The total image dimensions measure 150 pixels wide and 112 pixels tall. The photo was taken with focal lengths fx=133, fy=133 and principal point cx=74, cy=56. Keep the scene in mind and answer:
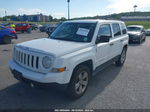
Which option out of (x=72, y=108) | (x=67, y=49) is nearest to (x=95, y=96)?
(x=72, y=108)

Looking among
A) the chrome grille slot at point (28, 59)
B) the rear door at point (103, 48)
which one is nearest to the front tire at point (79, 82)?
the rear door at point (103, 48)

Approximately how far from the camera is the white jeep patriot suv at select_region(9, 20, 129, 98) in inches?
109

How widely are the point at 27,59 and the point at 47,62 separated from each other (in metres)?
0.60

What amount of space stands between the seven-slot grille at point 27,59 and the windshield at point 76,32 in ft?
4.15

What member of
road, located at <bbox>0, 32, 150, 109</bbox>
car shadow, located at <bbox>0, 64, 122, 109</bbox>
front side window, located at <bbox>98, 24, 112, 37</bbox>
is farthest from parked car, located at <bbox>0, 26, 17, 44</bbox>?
front side window, located at <bbox>98, 24, 112, 37</bbox>

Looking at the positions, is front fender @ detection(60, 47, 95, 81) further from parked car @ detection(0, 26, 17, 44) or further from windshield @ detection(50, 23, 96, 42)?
parked car @ detection(0, 26, 17, 44)

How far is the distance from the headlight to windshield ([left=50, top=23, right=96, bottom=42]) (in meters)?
1.25

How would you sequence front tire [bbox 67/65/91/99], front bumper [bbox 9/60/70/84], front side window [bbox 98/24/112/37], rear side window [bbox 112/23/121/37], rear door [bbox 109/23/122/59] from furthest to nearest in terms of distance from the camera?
rear side window [bbox 112/23/121/37] < rear door [bbox 109/23/122/59] < front side window [bbox 98/24/112/37] < front tire [bbox 67/65/91/99] < front bumper [bbox 9/60/70/84]

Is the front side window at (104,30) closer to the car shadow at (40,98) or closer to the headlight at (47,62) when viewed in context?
the car shadow at (40,98)

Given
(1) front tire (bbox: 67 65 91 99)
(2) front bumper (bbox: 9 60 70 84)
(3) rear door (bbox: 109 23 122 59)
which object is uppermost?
(3) rear door (bbox: 109 23 122 59)

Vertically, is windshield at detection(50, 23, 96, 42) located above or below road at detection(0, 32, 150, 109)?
above

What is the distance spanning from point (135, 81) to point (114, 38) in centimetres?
166

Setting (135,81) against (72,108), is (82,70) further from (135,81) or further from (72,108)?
(135,81)

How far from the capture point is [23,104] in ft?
10.4
